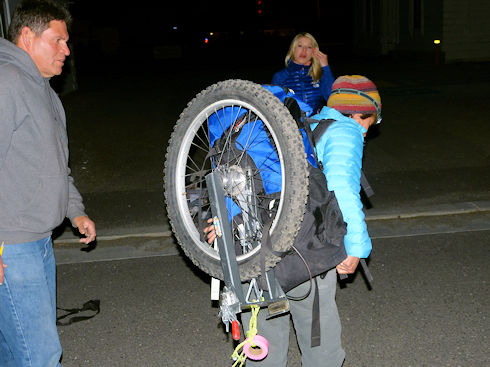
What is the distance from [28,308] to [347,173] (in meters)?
1.54

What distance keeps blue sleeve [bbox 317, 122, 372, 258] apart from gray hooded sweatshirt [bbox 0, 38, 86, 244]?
1.21m

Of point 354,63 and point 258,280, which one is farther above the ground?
point 258,280

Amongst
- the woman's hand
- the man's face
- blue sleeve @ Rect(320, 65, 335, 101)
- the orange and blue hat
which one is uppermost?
the man's face

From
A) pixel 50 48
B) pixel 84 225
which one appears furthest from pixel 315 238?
pixel 50 48

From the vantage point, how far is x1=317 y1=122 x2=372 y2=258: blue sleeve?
245 cm

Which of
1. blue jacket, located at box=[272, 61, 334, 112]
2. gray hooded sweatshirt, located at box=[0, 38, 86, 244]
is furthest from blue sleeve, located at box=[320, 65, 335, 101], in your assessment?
gray hooded sweatshirt, located at box=[0, 38, 86, 244]

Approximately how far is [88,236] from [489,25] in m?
25.3

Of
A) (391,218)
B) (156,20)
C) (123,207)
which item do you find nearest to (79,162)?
(123,207)

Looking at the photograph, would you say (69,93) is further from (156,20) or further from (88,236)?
(156,20)

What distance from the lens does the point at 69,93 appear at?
58.3ft

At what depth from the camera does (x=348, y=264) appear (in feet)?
8.43

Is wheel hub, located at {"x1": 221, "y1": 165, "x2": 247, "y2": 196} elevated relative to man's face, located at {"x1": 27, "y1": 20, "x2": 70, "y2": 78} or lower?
lower

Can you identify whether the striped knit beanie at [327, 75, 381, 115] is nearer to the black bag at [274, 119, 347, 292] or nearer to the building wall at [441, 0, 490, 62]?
the black bag at [274, 119, 347, 292]

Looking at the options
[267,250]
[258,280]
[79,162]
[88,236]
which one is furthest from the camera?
[79,162]
